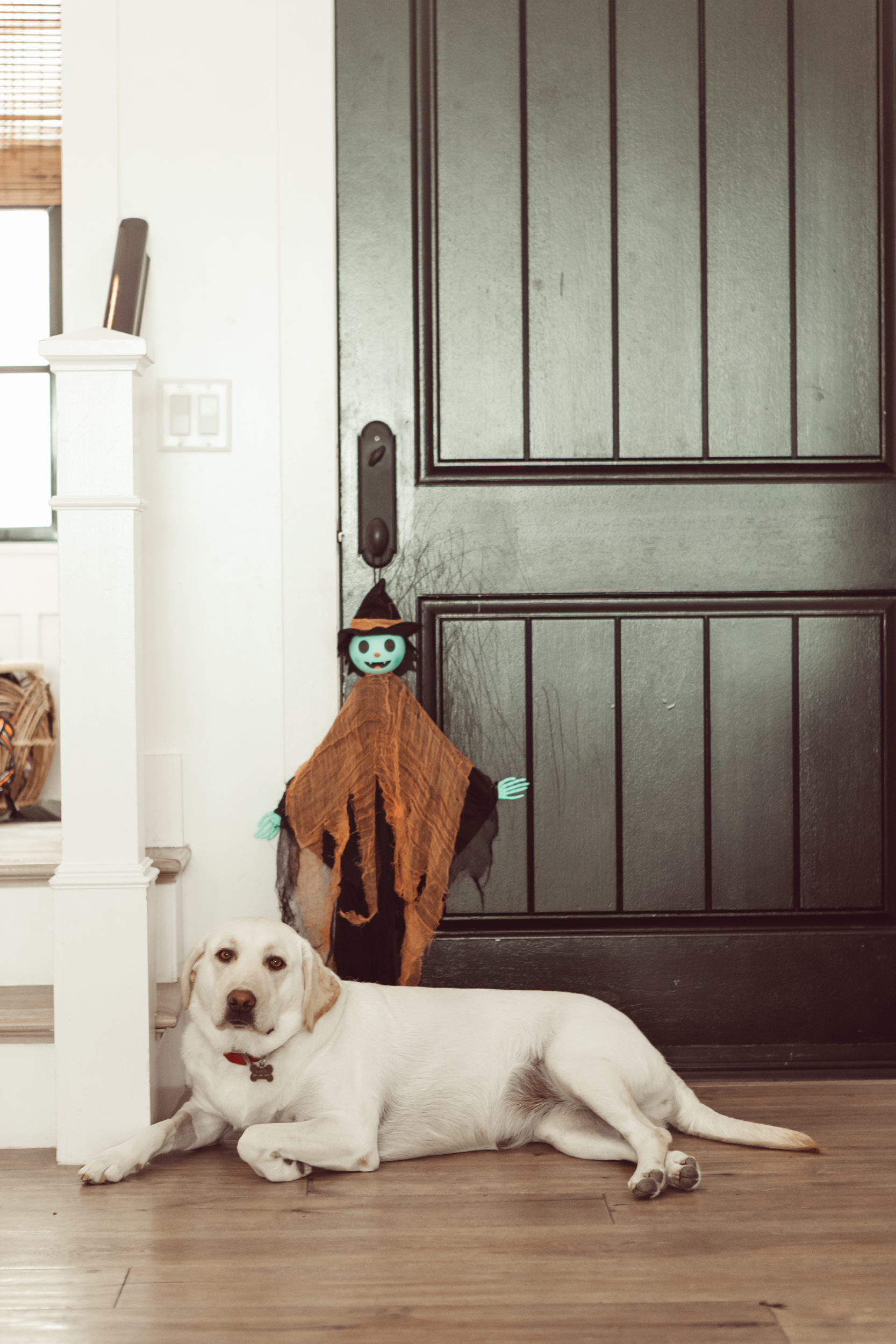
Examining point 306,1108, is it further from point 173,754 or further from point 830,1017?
point 830,1017

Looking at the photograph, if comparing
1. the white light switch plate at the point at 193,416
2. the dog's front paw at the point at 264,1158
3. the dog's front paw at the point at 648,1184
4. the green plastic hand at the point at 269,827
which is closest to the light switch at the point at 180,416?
the white light switch plate at the point at 193,416

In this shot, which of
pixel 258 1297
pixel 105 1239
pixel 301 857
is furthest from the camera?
pixel 301 857

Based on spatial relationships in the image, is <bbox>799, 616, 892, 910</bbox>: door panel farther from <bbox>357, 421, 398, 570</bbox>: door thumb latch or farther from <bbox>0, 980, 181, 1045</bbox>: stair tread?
<bbox>0, 980, 181, 1045</bbox>: stair tread

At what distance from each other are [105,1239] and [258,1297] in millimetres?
285

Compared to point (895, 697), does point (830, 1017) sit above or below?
below

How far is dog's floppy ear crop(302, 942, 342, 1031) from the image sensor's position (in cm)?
179

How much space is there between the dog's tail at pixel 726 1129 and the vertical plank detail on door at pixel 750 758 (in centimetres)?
50

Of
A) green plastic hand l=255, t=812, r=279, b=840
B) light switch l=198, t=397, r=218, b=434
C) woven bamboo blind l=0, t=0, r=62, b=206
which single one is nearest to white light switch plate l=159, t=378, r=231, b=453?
light switch l=198, t=397, r=218, b=434

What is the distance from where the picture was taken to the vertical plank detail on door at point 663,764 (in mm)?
2297

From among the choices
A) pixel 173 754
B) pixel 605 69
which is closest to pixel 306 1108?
pixel 173 754

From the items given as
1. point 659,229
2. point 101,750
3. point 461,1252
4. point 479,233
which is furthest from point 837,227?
point 461,1252

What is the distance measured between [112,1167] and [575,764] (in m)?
1.09

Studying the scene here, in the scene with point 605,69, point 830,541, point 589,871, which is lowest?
point 589,871

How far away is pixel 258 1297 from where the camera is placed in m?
1.41
